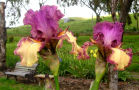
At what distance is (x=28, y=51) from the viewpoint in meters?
0.93

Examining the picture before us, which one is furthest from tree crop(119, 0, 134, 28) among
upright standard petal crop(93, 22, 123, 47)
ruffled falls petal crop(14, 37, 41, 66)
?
ruffled falls petal crop(14, 37, 41, 66)

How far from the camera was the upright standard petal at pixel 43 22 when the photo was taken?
102cm

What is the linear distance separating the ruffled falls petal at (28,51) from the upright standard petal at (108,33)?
0.29 m

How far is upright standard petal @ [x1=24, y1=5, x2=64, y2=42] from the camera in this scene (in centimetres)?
102

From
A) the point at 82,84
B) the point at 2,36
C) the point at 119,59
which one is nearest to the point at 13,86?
the point at 82,84

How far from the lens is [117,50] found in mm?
949

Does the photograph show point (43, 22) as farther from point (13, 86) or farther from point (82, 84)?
point (13, 86)

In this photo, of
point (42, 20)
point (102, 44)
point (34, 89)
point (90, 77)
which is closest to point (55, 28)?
point (42, 20)

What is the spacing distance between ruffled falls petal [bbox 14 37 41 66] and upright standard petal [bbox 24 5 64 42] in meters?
0.07

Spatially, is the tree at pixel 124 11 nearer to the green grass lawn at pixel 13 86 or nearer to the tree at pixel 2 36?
the green grass lawn at pixel 13 86

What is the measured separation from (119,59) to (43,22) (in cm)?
40

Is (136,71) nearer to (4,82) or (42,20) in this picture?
(4,82)

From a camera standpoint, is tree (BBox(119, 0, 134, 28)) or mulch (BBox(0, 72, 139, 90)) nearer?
tree (BBox(119, 0, 134, 28))

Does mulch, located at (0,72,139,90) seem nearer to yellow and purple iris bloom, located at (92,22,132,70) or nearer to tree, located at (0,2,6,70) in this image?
tree, located at (0,2,6,70)
